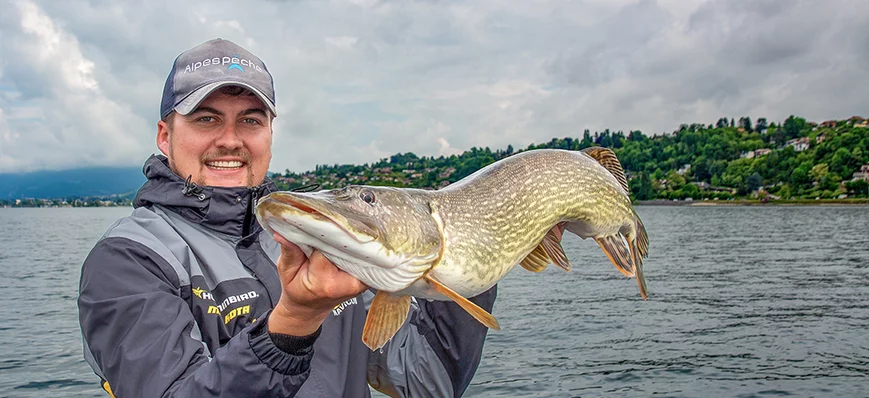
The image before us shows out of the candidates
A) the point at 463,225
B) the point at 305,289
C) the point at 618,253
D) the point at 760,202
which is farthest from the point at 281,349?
the point at 760,202

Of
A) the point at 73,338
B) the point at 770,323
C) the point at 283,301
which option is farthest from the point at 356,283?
the point at 770,323

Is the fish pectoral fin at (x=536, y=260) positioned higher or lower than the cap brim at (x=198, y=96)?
lower

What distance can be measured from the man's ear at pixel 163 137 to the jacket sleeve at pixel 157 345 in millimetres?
983

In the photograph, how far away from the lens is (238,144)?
3248mm

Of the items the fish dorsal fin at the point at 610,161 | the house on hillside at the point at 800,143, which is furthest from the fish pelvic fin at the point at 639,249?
the house on hillside at the point at 800,143

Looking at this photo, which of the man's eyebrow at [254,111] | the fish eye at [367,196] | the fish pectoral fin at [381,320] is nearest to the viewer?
the fish eye at [367,196]

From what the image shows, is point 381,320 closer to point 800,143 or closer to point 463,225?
point 463,225

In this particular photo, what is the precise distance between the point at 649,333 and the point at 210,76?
45.9ft

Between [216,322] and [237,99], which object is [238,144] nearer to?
[237,99]

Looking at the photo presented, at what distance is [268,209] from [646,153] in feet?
437

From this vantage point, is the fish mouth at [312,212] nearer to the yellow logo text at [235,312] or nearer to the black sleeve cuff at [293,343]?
the black sleeve cuff at [293,343]

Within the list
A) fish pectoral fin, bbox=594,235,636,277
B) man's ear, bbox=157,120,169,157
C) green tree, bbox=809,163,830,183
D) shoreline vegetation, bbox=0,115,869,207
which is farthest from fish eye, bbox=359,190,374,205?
green tree, bbox=809,163,830,183

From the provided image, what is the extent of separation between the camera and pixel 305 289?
6.79ft

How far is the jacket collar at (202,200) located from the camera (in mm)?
3072
